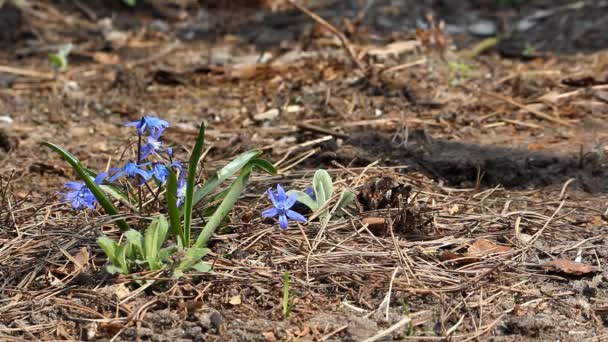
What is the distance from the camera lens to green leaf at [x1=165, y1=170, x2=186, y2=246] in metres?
2.53

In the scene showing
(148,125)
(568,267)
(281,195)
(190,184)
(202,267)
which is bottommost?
(568,267)

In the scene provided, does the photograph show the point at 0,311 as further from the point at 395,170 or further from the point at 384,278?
the point at 395,170

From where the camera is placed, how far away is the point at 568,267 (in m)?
2.77

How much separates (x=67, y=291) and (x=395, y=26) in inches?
168

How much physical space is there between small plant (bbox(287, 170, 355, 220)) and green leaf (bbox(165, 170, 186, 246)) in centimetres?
48

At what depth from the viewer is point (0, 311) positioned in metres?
2.52

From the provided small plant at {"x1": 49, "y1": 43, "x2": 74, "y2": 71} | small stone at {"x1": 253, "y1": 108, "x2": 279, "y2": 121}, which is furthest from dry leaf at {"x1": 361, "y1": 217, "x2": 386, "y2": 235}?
small plant at {"x1": 49, "y1": 43, "x2": 74, "y2": 71}

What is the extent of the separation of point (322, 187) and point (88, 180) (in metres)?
0.85

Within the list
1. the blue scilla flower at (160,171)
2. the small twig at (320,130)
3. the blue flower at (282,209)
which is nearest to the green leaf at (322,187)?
the blue flower at (282,209)

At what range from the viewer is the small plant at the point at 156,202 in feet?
8.36

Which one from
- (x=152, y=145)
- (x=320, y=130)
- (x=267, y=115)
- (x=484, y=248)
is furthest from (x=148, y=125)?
(x=267, y=115)

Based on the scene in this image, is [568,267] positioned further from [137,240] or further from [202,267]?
[137,240]

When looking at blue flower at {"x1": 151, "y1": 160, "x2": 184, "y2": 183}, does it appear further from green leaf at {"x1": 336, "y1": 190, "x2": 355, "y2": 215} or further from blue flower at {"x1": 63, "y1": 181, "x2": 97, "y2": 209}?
green leaf at {"x1": 336, "y1": 190, "x2": 355, "y2": 215}

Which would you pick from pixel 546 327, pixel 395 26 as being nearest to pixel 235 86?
pixel 395 26
